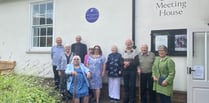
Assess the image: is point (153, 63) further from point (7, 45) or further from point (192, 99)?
point (7, 45)

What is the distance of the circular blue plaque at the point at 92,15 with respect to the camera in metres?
11.1

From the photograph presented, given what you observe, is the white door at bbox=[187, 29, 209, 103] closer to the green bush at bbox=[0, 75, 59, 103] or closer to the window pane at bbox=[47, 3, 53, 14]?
the green bush at bbox=[0, 75, 59, 103]

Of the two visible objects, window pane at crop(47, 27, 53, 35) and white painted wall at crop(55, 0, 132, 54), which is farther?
window pane at crop(47, 27, 53, 35)

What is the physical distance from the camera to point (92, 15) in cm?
1120

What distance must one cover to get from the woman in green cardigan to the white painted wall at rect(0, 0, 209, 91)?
91 cm

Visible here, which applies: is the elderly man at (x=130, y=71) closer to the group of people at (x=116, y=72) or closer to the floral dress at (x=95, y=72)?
the group of people at (x=116, y=72)

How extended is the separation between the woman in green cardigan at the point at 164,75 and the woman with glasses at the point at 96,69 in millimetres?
2103

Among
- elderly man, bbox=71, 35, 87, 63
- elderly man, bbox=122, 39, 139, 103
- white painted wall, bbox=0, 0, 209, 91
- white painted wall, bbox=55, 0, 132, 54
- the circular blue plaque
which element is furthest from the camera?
the circular blue plaque

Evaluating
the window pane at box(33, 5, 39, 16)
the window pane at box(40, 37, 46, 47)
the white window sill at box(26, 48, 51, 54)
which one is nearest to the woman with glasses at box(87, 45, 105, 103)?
the white window sill at box(26, 48, 51, 54)

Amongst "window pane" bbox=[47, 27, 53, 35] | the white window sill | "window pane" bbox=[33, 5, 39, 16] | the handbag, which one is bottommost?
the handbag

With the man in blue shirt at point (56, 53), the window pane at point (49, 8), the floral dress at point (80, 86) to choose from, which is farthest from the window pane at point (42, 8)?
the floral dress at point (80, 86)

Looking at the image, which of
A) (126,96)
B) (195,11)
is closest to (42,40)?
(126,96)

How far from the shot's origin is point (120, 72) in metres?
9.86

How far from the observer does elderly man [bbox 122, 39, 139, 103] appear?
952 cm
